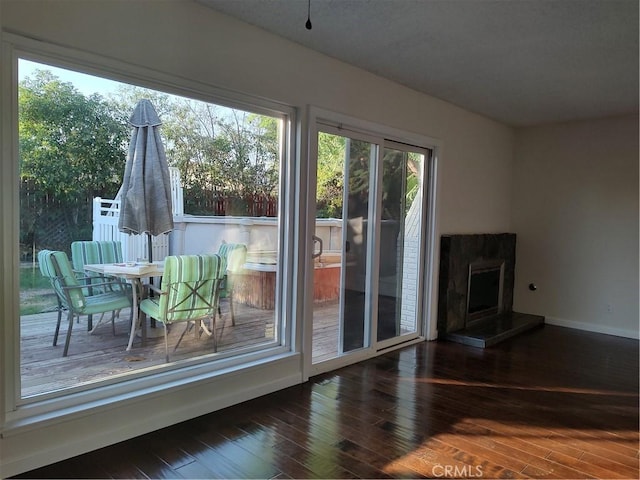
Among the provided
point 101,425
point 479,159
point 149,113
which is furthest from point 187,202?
point 479,159

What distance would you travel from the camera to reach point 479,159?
5312 millimetres

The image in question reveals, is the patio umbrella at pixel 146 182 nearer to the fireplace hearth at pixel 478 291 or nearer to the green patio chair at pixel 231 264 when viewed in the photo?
the green patio chair at pixel 231 264

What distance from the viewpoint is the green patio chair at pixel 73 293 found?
2.37 metres

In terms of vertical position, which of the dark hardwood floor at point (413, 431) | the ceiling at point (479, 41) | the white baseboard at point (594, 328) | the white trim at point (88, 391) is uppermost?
the ceiling at point (479, 41)

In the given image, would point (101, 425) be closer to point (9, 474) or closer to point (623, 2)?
point (9, 474)

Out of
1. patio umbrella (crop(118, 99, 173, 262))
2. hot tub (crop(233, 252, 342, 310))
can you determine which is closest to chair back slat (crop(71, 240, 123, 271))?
patio umbrella (crop(118, 99, 173, 262))

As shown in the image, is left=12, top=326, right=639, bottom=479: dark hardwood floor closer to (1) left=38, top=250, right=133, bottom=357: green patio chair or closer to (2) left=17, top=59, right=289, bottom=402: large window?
(2) left=17, top=59, right=289, bottom=402: large window

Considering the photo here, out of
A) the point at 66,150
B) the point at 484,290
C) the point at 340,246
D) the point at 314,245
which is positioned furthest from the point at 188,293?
the point at 484,290

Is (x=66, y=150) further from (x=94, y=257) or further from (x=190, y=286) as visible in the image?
(x=190, y=286)

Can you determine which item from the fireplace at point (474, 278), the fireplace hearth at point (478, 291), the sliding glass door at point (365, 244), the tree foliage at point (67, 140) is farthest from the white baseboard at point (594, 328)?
the tree foliage at point (67, 140)

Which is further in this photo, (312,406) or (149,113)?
(312,406)

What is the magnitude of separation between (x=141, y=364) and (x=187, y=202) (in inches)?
41.1

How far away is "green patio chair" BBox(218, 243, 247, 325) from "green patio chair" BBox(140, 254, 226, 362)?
1.6 inches

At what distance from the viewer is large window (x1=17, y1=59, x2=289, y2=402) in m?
2.29
